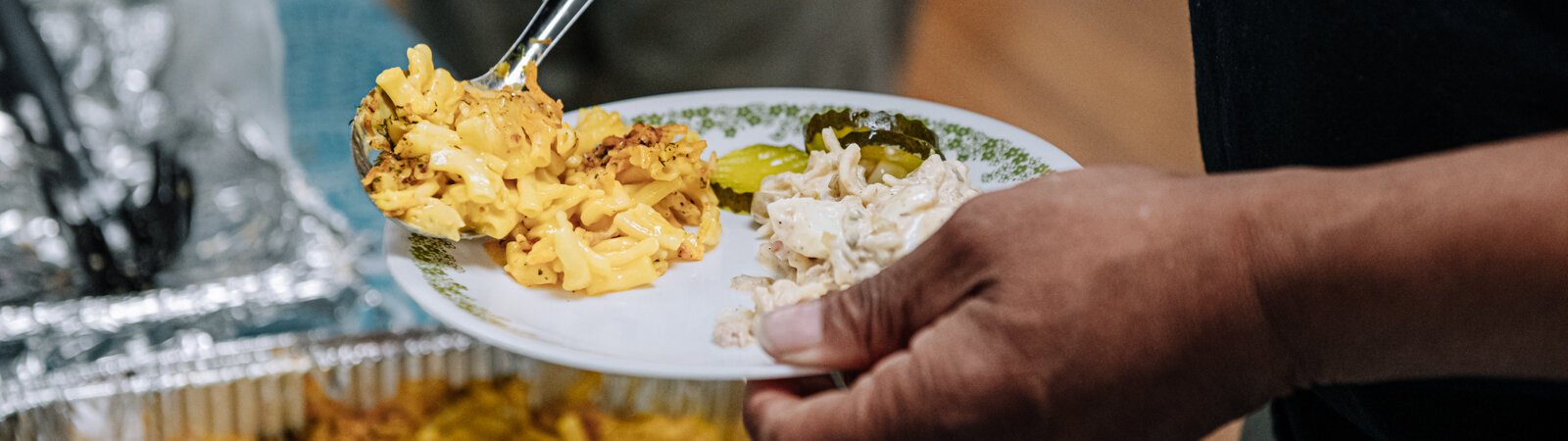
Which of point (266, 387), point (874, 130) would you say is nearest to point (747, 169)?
point (874, 130)

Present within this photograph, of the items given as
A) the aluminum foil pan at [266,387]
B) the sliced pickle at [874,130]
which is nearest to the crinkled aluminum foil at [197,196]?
the aluminum foil pan at [266,387]

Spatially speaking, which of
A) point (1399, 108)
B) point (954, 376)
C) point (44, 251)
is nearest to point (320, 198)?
point (44, 251)

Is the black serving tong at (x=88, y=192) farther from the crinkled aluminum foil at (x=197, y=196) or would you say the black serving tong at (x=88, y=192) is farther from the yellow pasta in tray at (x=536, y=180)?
the yellow pasta in tray at (x=536, y=180)

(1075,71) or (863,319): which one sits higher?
(863,319)

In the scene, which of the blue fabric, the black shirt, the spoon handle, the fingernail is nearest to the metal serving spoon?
the spoon handle

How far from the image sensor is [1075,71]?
6.79 feet

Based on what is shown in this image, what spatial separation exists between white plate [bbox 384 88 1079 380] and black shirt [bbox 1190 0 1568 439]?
18 cm

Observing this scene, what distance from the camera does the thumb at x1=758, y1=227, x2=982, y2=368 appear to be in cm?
62

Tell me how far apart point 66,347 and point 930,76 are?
1736 mm

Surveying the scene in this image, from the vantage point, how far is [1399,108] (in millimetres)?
708

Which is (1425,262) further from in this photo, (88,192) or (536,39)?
(88,192)

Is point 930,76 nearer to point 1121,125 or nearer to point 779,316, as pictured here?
point 1121,125

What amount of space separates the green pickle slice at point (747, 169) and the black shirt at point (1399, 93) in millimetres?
392

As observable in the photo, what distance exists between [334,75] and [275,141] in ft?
0.49
